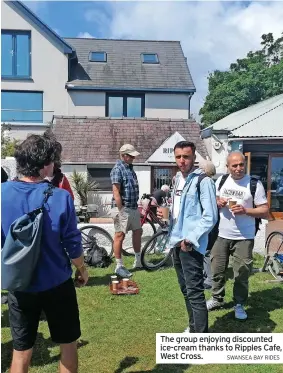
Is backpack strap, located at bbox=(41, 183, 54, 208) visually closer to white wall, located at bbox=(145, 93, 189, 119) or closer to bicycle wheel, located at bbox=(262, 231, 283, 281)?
bicycle wheel, located at bbox=(262, 231, 283, 281)

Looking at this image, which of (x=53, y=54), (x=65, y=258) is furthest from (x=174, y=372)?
(x=53, y=54)

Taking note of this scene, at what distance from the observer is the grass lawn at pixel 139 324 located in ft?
8.84

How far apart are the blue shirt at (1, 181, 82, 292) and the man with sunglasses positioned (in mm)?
1712

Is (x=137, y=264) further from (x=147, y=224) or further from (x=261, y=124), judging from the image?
(x=261, y=124)

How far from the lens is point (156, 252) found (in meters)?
5.23

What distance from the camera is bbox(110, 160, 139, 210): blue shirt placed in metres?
4.48

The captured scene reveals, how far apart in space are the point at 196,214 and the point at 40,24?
248 cm

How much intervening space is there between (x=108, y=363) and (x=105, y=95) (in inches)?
178

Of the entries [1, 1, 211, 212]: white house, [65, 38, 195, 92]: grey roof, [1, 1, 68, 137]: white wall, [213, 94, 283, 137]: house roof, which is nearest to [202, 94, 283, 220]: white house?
[213, 94, 283, 137]: house roof

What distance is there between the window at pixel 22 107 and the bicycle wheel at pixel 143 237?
2206mm

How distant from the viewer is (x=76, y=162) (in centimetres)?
785

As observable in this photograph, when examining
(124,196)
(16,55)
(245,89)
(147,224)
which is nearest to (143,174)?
(147,224)

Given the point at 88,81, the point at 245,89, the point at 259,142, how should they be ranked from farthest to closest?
the point at 245,89, the point at 259,142, the point at 88,81

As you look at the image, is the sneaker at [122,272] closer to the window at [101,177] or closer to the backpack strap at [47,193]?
the backpack strap at [47,193]
